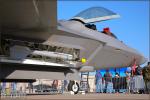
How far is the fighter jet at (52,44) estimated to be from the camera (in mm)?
8742

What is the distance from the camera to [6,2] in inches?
299

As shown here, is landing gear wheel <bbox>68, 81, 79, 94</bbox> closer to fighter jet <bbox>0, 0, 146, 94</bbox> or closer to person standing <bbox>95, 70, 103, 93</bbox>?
fighter jet <bbox>0, 0, 146, 94</bbox>

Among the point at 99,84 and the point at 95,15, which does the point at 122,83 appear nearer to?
the point at 99,84

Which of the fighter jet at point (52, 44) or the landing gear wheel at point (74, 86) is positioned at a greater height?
the fighter jet at point (52, 44)

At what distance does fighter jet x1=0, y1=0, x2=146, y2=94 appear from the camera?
28.7ft

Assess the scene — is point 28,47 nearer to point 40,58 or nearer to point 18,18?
point 40,58

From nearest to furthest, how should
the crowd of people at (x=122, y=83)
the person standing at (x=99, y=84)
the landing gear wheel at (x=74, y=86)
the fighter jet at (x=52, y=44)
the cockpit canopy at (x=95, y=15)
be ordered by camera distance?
the fighter jet at (x=52, y=44), the landing gear wheel at (x=74, y=86), the cockpit canopy at (x=95, y=15), the crowd of people at (x=122, y=83), the person standing at (x=99, y=84)

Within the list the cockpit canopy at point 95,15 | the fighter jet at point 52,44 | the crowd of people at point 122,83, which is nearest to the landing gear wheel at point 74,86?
the fighter jet at point 52,44

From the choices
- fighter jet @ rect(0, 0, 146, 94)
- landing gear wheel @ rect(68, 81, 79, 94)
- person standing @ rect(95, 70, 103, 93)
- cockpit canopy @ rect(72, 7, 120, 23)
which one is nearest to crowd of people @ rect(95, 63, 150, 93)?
person standing @ rect(95, 70, 103, 93)

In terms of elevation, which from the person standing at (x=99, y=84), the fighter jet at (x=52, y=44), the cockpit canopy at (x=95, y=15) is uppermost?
the cockpit canopy at (x=95, y=15)

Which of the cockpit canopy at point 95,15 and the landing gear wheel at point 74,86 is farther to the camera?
the cockpit canopy at point 95,15

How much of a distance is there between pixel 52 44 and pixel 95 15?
3.44 metres

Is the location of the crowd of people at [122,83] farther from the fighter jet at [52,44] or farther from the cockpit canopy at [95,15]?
the cockpit canopy at [95,15]

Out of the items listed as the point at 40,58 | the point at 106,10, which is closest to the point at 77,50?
the point at 40,58
